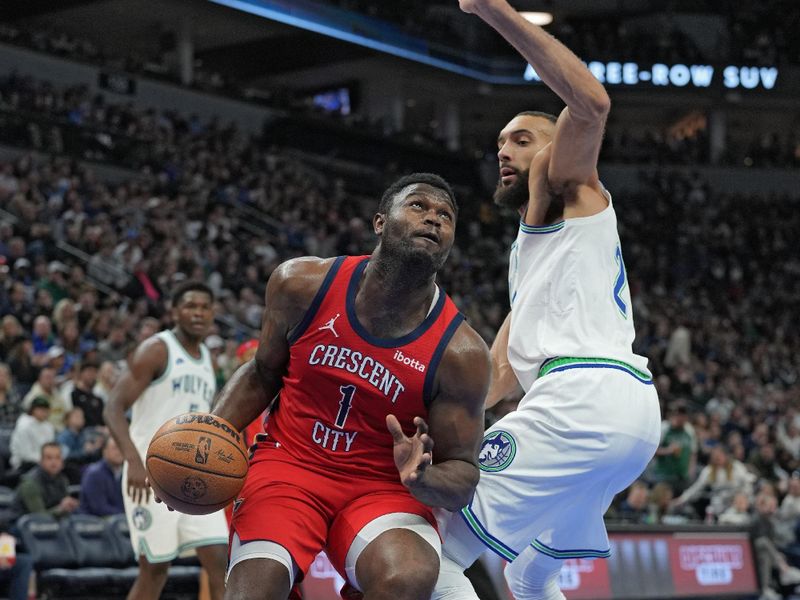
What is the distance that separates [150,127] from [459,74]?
40.6 feet

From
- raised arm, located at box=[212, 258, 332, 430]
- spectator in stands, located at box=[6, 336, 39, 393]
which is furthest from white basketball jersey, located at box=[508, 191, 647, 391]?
spectator in stands, located at box=[6, 336, 39, 393]

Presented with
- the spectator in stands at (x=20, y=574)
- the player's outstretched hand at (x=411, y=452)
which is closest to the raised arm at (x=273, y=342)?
the player's outstretched hand at (x=411, y=452)

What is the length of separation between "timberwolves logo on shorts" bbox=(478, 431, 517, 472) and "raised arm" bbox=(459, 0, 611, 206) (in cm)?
102

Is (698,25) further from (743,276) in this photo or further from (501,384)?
(501,384)

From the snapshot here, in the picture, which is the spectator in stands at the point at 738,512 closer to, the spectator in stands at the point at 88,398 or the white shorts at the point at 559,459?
the spectator in stands at the point at 88,398

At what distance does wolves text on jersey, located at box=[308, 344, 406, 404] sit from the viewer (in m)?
4.16

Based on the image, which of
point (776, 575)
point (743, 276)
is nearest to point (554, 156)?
point (776, 575)

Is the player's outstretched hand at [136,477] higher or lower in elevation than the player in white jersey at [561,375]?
lower

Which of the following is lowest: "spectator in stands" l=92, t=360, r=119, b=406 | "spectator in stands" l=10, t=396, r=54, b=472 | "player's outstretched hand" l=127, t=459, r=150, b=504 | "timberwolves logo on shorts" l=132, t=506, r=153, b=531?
"spectator in stands" l=10, t=396, r=54, b=472

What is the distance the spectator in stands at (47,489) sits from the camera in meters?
9.66

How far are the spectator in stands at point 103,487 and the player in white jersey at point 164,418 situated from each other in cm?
280

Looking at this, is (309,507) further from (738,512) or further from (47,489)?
(738,512)

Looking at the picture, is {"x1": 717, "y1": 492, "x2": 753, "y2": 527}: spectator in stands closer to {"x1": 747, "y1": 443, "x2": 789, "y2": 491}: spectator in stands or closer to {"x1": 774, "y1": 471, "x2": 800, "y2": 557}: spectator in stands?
{"x1": 774, "y1": 471, "x2": 800, "y2": 557}: spectator in stands

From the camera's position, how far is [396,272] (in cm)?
420
